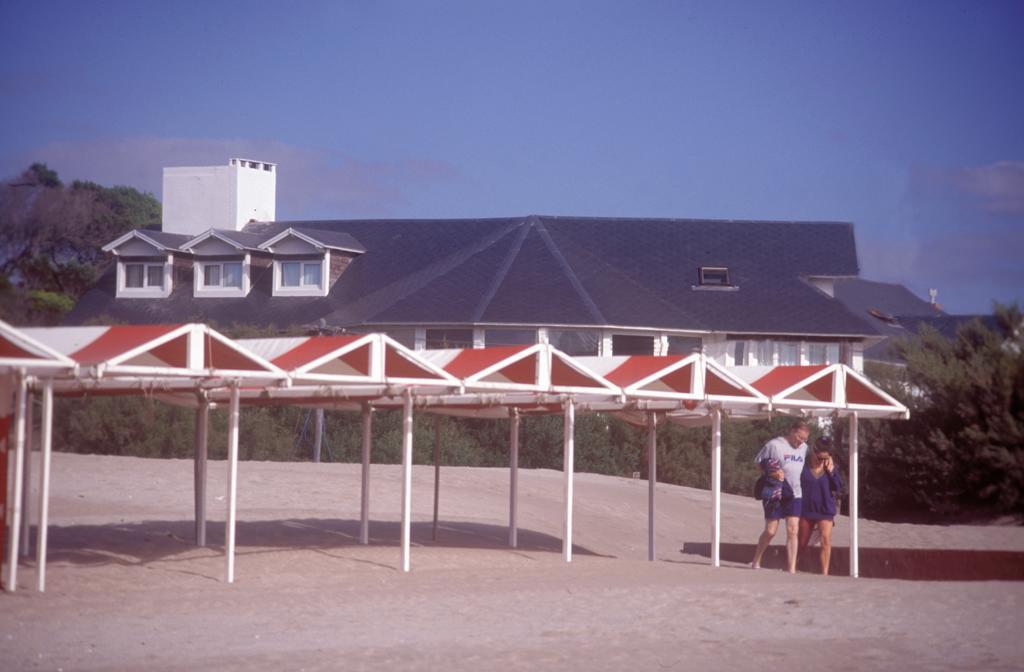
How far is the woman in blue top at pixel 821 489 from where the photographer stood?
17722mm

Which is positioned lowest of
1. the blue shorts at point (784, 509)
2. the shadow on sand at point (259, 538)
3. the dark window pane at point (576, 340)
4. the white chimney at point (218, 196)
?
the shadow on sand at point (259, 538)

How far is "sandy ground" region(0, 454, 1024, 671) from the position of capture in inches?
434

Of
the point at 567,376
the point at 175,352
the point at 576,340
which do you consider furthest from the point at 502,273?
the point at 175,352

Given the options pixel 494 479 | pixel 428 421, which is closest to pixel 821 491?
pixel 494 479

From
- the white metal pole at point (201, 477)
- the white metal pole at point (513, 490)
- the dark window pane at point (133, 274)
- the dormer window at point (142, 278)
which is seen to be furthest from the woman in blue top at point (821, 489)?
the dark window pane at point (133, 274)

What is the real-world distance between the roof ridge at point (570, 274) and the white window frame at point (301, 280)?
7.19 metres

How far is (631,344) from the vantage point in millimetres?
44781

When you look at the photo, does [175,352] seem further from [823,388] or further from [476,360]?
[823,388]

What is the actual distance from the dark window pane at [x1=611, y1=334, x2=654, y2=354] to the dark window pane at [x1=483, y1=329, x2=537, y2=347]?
2.63 meters

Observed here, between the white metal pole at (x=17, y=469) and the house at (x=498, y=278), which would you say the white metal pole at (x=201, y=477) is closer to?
the white metal pole at (x=17, y=469)

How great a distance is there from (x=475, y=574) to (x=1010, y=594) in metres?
5.77

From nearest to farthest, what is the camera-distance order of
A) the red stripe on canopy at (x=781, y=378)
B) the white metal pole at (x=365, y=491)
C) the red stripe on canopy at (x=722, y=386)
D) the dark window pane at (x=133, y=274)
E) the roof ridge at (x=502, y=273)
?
1. the red stripe on canopy at (x=722, y=386)
2. the red stripe on canopy at (x=781, y=378)
3. the white metal pole at (x=365, y=491)
4. the roof ridge at (x=502, y=273)
5. the dark window pane at (x=133, y=274)

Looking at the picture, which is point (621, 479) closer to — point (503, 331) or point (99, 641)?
point (503, 331)

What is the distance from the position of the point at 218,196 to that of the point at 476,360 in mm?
36610
